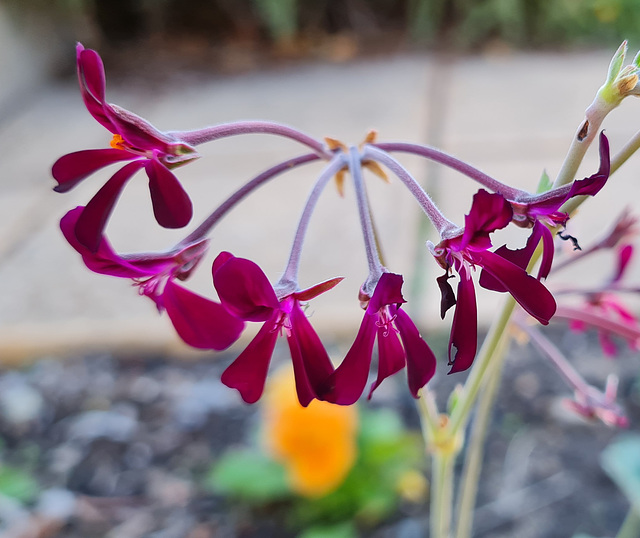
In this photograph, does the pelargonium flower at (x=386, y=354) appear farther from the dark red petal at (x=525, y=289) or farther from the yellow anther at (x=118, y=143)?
the yellow anther at (x=118, y=143)

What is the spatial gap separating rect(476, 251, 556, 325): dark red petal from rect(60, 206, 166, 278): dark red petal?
181mm

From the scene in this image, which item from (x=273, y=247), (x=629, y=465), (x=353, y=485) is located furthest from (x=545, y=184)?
(x=273, y=247)

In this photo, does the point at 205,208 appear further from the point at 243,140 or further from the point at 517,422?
the point at 517,422

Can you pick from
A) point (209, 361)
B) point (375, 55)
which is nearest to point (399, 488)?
point (209, 361)

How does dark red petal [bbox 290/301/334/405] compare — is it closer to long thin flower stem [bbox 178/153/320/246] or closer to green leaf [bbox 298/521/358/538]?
long thin flower stem [bbox 178/153/320/246]

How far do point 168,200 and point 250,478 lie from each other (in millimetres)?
663

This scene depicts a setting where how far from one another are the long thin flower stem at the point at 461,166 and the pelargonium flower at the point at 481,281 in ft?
0.12

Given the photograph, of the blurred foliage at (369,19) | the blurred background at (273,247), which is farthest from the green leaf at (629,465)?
the blurred foliage at (369,19)

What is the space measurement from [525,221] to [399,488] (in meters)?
0.68

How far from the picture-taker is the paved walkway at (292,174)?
4.26ft

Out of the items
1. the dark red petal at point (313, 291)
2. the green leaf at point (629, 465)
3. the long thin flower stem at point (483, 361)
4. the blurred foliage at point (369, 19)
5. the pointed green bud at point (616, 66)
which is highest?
the blurred foliage at point (369, 19)

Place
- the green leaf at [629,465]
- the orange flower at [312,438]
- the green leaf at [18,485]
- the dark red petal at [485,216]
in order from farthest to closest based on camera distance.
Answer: the green leaf at [18,485], the orange flower at [312,438], the green leaf at [629,465], the dark red petal at [485,216]

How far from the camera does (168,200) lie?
12.8 inches

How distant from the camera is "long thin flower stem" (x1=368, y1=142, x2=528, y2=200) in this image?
33cm
